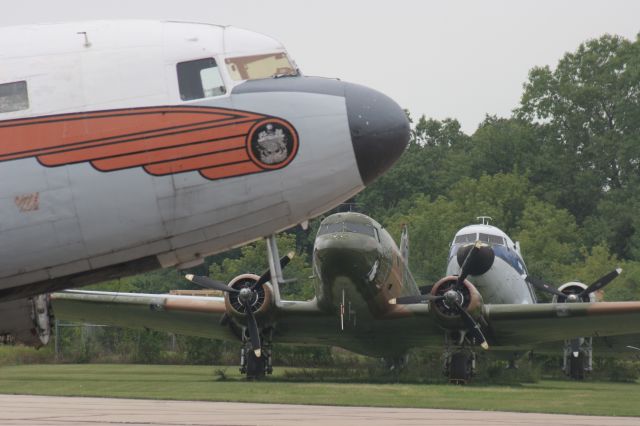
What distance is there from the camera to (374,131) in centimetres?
954

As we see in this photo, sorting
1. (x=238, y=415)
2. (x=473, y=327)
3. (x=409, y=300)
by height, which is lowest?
(x=238, y=415)

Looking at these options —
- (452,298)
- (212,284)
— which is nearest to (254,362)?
(212,284)

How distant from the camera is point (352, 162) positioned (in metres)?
9.55

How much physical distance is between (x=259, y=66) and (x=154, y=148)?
126 centimetres

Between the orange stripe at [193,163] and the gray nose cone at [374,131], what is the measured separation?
99 cm

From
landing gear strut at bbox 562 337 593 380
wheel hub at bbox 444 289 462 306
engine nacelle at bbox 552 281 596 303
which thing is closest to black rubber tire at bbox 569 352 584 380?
landing gear strut at bbox 562 337 593 380

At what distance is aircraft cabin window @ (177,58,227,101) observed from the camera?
9.54 metres

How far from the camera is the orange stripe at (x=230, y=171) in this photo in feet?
30.8

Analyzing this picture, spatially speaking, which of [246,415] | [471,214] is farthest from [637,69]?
[246,415]

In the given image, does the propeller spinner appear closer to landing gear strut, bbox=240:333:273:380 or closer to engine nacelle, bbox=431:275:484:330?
landing gear strut, bbox=240:333:273:380

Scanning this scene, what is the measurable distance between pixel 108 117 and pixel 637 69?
87.3 meters

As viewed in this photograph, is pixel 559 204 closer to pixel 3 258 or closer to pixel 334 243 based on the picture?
pixel 334 243

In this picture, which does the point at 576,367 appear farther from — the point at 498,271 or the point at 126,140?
the point at 126,140

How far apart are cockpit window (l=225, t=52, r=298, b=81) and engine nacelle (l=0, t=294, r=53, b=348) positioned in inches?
116
